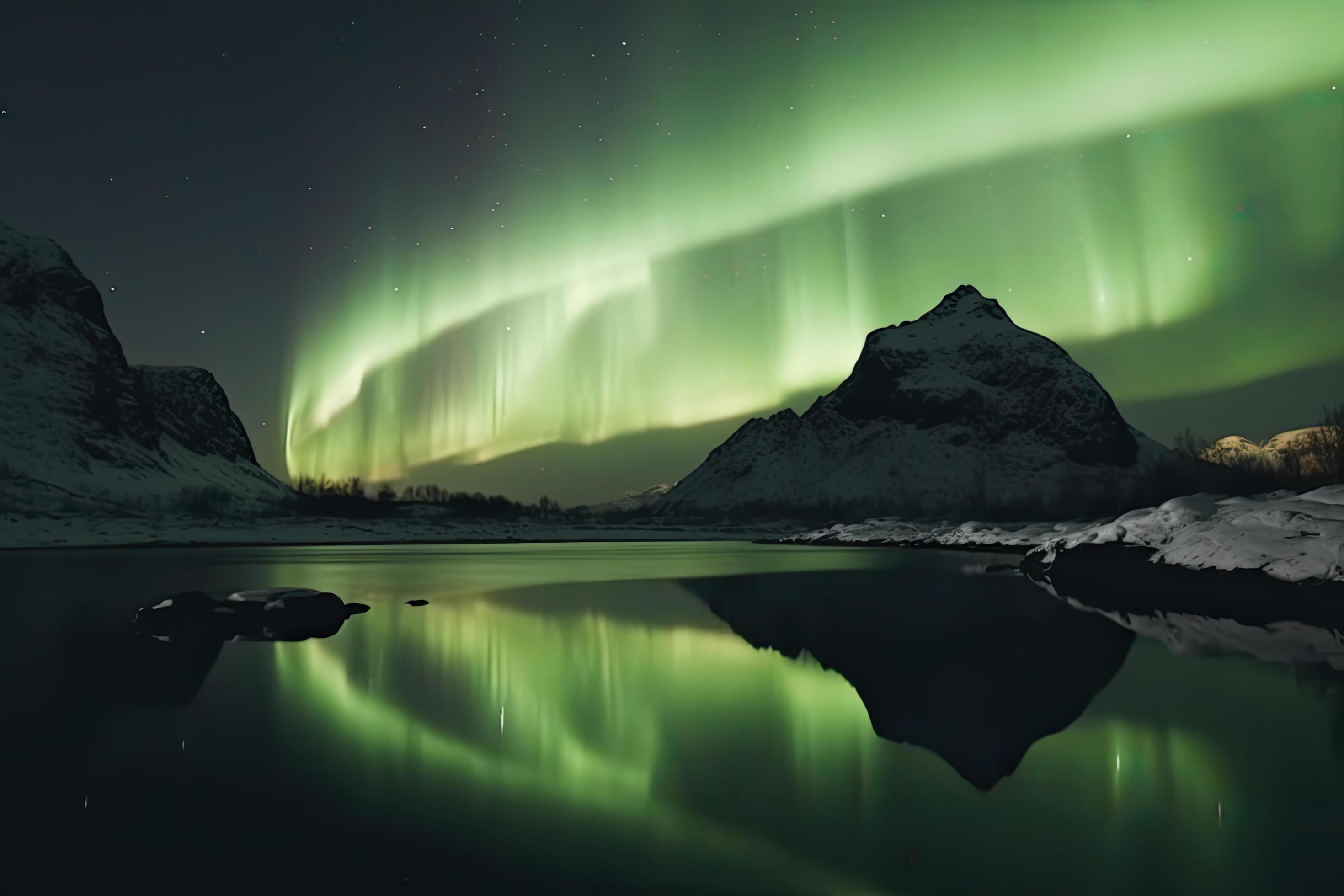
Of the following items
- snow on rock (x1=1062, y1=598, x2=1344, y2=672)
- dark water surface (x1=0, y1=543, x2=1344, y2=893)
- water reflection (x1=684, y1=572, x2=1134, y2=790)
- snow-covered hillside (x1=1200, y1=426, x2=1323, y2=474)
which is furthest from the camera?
snow-covered hillside (x1=1200, y1=426, x2=1323, y2=474)

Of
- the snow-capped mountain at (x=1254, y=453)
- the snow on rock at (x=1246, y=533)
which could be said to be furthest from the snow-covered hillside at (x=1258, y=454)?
the snow on rock at (x=1246, y=533)

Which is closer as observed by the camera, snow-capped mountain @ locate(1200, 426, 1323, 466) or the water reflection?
the water reflection

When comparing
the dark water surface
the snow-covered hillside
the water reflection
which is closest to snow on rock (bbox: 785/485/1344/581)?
the dark water surface

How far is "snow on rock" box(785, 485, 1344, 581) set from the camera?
26.6m

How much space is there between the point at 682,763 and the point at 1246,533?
27809mm

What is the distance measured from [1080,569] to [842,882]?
143 feet

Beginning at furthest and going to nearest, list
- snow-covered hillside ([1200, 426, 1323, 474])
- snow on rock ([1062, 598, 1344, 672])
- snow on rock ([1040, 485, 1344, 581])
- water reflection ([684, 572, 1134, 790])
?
1. snow-covered hillside ([1200, 426, 1323, 474])
2. snow on rock ([1040, 485, 1344, 581])
3. snow on rock ([1062, 598, 1344, 672])
4. water reflection ([684, 572, 1134, 790])

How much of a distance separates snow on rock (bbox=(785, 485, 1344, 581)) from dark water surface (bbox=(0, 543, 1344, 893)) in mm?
2400

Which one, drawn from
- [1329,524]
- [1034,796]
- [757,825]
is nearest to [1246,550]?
[1329,524]

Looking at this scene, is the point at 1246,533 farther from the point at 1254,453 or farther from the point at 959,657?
the point at 1254,453

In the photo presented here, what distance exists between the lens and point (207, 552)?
143 m

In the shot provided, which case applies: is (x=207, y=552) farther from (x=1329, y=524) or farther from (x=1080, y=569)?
(x=1329, y=524)

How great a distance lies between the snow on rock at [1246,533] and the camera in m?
26.6

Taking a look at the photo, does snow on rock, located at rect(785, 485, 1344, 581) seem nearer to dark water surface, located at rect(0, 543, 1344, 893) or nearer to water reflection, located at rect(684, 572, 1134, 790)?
dark water surface, located at rect(0, 543, 1344, 893)
